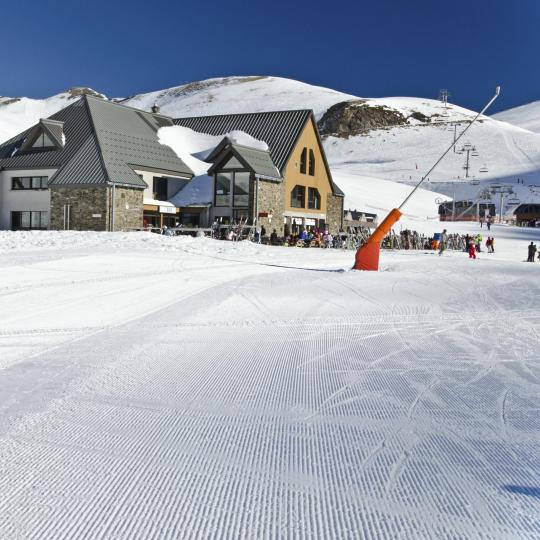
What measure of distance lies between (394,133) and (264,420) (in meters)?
148

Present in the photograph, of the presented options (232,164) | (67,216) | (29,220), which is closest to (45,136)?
(29,220)

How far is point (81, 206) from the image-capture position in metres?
30.2

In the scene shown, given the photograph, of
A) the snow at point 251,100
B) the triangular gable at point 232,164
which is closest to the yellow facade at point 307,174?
the triangular gable at point 232,164

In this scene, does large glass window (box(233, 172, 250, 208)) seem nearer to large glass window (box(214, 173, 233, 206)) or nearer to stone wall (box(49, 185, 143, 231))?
large glass window (box(214, 173, 233, 206))

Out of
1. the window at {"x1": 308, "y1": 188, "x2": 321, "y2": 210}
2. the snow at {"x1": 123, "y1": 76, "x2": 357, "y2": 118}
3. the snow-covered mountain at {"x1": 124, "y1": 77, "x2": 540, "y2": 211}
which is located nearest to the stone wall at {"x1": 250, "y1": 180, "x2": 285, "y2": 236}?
the window at {"x1": 308, "y1": 188, "x2": 321, "y2": 210}

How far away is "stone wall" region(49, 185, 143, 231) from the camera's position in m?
29.7

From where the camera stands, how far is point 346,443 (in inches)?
135

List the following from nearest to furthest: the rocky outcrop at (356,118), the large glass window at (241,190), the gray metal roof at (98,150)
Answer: the gray metal roof at (98,150) < the large glass window at (241,190) < the rocky outcrop at (356,118)

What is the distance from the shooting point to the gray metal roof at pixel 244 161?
33.9 metres

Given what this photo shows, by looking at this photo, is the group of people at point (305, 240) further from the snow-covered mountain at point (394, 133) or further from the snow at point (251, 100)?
the snow at point (251, 100)

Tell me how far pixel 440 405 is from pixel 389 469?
4.27 feet

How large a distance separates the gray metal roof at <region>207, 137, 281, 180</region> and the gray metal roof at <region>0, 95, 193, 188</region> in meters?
2.77

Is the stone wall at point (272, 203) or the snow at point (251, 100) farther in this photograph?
the snow at point (251, 100)

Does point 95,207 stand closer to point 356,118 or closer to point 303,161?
point 303,161
